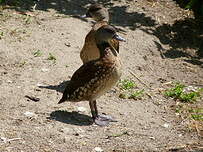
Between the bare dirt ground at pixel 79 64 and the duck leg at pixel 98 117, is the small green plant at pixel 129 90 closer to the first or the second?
the bare dirt ground at pixel 79 64

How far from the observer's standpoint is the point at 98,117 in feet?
22.2

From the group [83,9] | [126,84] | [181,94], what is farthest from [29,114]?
[83,9]

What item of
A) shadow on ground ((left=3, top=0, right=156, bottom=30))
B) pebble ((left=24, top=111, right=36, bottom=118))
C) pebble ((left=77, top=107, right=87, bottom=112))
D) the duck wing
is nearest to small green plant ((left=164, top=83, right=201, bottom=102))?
pebble ((left=77, top=107, right=87, bottom=112))

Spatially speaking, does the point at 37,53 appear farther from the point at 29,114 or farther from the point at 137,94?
the point at 29,114

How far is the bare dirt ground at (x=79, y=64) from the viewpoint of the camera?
20.5 feet

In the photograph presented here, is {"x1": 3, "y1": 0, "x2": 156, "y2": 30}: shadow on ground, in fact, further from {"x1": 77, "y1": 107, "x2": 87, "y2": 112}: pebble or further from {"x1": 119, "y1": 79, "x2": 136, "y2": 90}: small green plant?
{"x1": 77, "y1": 107, "x2": 87, "y2": 112}: pebble

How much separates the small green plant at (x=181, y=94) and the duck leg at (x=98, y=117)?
4.93 ft

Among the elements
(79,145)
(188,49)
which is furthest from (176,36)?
(79,145)

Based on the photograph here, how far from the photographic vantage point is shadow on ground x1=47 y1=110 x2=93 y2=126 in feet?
21.8

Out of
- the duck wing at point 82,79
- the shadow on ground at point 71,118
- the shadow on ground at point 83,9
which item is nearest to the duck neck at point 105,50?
the duck wing at point 82,79

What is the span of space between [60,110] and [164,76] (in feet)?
8.90

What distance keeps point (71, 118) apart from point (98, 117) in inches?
13.5

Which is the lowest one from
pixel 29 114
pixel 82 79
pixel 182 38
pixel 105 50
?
pixel 182 38

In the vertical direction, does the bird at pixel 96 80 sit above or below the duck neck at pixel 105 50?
below
